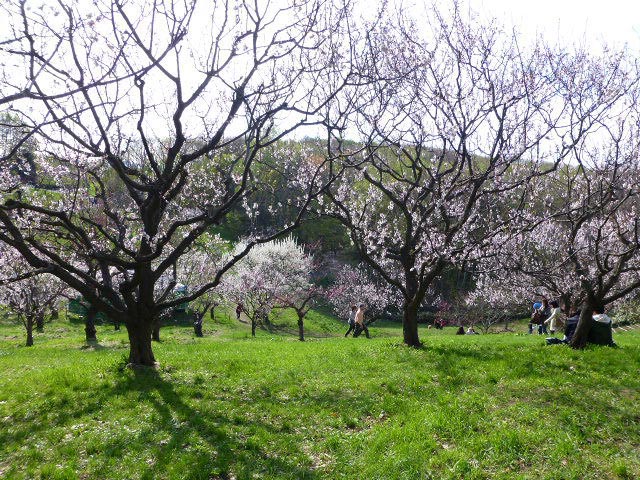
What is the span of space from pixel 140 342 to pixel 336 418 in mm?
5448

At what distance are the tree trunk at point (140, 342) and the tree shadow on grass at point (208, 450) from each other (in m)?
2.56

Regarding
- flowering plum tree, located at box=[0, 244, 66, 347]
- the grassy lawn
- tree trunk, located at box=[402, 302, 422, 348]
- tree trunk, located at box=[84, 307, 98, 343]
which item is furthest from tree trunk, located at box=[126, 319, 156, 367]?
flowering plum tree, located at box=[0, 244, 66, 347]

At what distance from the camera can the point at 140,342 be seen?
11258 mm

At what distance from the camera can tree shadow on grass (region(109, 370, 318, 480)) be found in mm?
6316

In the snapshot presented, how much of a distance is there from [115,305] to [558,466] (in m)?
9.15

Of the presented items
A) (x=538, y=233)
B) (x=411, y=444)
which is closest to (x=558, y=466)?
(x=411, y=444)

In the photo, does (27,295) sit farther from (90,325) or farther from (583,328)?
(583,328)

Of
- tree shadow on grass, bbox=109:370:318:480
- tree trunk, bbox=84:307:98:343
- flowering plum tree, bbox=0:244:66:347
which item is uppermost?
flowering plum tree, bbox=0:244:66:347

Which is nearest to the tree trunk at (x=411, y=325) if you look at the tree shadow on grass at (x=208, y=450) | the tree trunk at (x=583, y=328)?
the tree trunk at (x=583, y=328)

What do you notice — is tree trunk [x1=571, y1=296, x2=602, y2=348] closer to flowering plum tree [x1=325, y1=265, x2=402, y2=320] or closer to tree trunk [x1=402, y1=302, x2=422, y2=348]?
tree trunk [x1=402, y1=302, x2=422, y2=348]

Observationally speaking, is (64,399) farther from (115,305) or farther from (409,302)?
(409,302)

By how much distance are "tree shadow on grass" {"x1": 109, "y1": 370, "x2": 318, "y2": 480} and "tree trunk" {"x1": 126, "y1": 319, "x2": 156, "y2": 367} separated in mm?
2559

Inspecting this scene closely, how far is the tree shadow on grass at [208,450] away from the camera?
632 cm

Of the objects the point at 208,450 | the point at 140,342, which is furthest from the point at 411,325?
the point at 208,450
